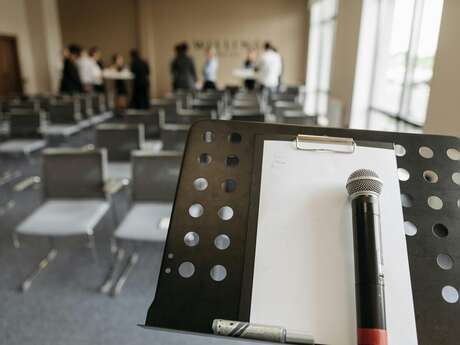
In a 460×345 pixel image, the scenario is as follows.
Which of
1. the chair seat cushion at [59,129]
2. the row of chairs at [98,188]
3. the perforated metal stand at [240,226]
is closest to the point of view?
the perforated metal stand at [240,226]

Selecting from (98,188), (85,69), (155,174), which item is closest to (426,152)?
(155,174)

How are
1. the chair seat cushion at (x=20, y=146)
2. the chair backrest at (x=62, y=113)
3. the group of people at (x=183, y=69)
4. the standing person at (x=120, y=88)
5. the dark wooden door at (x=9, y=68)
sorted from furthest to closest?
1. the standing person at (x=120, y=88)
2. the dark wooden door at (x=9, y=68)
3. the group of people at (x=183, y=69)
4. the chair backrest at (x=62, y=113)
5. the chair seat cushion at (x=20, y=146)

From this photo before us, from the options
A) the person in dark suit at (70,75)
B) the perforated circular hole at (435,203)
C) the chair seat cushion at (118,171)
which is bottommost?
the chair seat cushion at (118,171)

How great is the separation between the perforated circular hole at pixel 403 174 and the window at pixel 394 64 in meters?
2.76

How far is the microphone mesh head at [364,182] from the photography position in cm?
74

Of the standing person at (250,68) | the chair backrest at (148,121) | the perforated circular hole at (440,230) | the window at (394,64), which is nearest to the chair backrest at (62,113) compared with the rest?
the chair backrest at (148,121)

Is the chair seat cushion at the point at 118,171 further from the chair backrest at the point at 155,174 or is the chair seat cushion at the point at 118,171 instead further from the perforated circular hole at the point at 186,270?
the perforated circular hole at the point at 186,270

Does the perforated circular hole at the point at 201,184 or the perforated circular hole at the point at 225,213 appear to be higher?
the perforated circular hole at the point at 201,184

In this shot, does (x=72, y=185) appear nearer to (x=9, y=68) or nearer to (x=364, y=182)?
(x=364, y=182)

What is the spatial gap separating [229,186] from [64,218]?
223cm

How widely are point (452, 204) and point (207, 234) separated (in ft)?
1.78

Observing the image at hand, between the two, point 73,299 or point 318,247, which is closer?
point 318,247

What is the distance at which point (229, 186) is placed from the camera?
83 cm

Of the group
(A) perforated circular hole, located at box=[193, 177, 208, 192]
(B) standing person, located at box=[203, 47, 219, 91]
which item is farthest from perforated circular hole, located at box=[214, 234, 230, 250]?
(B) standing person, located at box=[203, 47, 219, 91]
